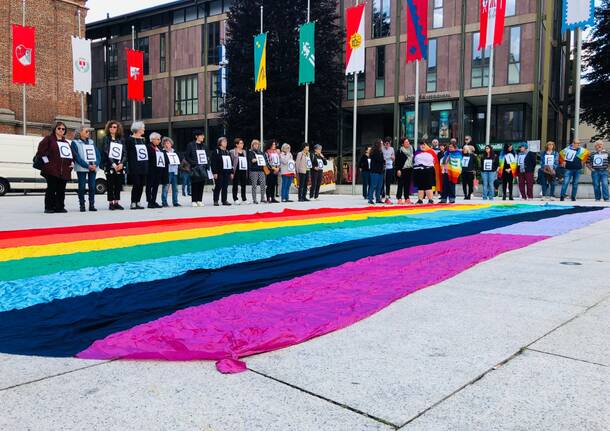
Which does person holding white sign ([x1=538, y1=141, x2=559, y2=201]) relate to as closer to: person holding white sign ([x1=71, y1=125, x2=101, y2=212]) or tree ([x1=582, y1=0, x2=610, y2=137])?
person holding white sign ([x1=71, y1=125, x2=101, y2=212])

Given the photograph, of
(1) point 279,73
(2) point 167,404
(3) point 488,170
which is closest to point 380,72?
(1) point 279,73

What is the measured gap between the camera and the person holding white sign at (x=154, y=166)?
474 inches

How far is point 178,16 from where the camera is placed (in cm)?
4372

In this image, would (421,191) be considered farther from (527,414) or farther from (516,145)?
(516,145)

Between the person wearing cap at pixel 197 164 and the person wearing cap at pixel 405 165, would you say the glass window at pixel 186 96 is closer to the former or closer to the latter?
the person wearing cap at pixel 197 164

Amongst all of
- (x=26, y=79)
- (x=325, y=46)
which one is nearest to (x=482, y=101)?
(x=325, y=46)

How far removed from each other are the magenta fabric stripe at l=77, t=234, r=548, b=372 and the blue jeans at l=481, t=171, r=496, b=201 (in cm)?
1214

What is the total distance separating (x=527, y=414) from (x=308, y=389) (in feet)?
2.72

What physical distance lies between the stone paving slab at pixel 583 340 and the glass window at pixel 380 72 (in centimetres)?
3343

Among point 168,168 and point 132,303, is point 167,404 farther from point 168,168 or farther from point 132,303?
point 168,168

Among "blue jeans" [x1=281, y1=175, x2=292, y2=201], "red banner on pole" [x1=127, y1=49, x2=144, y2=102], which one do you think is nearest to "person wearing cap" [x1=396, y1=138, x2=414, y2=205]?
"blue jeans" [x1=281, y1=175, x2=292, y2=201]

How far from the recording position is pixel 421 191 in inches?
548

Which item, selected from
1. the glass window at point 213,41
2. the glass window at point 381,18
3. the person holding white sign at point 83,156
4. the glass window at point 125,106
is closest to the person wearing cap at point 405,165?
the person holding white sign at point 83,156

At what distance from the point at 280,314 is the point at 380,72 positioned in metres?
34.1
